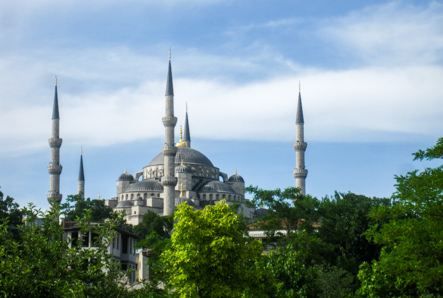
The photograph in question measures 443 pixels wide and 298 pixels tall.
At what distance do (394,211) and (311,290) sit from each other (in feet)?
29.4

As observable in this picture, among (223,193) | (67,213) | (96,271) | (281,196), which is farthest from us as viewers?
(223,193)

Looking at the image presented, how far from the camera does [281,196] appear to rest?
160 ft

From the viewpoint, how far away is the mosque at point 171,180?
87812 millimetres

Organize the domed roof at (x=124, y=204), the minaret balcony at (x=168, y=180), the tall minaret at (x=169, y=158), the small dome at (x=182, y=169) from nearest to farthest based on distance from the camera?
the minaret balcony at (x=168, y=180), the tall minaret at (x=169, y=158), the domed roof at (x=124, y=204), the small dome at (x=182, y=169)

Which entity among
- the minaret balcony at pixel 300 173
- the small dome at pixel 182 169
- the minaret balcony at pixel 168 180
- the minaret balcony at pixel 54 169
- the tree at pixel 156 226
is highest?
the small dome at pixel 182 169

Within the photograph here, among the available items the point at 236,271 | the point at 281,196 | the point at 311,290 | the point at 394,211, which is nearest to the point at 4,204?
the point at 281,196

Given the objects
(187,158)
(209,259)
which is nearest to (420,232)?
(209,259)

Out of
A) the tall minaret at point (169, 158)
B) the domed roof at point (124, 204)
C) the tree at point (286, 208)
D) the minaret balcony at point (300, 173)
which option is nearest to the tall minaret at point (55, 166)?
the domed roof at point (124, 204)

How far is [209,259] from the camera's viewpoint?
23484 millimetres

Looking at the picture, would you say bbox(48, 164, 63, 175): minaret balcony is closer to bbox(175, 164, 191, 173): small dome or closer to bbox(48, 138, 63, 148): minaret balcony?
bbox(48, 138, 63, 148): minaret balcony

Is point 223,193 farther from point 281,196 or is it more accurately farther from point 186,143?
point 281,196

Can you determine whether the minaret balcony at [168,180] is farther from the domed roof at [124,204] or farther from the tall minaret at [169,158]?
the domed roof at [124,204]

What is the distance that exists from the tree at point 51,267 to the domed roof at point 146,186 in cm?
8552

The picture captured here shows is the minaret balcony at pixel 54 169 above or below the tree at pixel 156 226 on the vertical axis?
above
